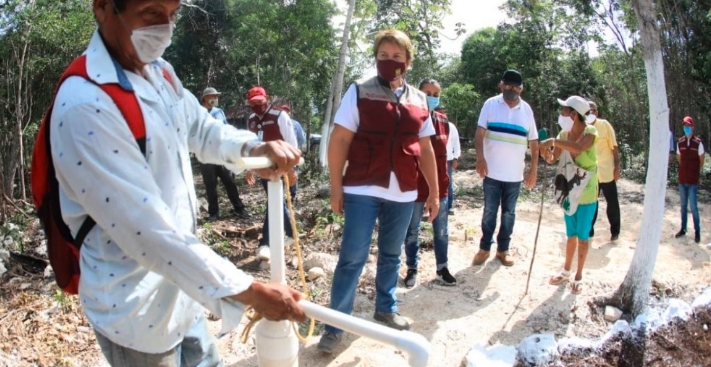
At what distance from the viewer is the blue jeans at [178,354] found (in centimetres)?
149

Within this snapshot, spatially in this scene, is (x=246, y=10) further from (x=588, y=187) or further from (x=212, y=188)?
(x=588, y=187)

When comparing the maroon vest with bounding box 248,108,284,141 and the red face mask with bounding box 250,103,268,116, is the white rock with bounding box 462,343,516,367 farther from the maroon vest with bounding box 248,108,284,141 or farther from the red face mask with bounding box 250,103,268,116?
the red face mask with bounding box 250,103,268,116

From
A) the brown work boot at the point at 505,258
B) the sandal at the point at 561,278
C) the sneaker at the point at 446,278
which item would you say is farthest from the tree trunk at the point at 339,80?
the sandal at the point at 561,278

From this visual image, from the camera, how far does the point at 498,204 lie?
505cm

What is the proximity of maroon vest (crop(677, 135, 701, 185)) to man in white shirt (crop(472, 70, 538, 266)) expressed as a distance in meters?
3.03

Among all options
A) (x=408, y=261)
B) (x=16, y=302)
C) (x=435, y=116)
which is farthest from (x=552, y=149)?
(x=16, y=302)

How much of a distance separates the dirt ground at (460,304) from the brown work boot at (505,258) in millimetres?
64

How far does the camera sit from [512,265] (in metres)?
5.27

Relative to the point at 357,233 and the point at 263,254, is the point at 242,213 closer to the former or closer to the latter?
the point at 263,254

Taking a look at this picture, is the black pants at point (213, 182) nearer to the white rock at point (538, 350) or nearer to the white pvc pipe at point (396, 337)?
the white rock at point (538, 350)

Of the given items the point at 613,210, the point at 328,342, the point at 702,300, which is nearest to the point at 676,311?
the point at 702,300

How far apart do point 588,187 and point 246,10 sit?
1249cm

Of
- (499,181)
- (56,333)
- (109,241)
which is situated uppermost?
(109,241)

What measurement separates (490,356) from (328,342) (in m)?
1.00
